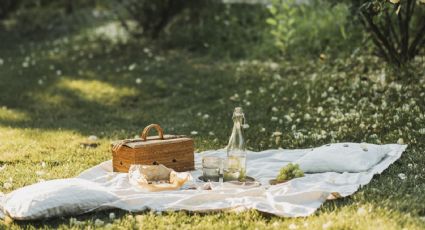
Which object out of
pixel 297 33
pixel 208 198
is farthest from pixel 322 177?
pixel 297 33

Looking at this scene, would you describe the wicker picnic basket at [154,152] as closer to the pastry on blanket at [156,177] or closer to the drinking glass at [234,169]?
the pastry on blanket at [156,177]

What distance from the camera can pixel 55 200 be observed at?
4586 millimetres

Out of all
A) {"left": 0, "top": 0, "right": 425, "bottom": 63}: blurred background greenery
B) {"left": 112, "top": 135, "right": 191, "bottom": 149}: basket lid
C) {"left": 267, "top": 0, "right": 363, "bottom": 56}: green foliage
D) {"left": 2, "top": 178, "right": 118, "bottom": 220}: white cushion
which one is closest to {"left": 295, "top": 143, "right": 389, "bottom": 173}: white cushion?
{"left": 112, "top": 135, "right": 191, "bottom": 149}: basket lid

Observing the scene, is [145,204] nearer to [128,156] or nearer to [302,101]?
[128,156]

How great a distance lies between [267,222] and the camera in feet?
14.7

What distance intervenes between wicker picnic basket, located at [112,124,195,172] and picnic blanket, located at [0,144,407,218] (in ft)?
0.53

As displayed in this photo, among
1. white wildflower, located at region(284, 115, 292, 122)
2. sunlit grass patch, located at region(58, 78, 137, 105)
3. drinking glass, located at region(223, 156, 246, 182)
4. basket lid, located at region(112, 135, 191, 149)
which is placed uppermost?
sunlit grass patch, located at region(58, 78, 137, 105)

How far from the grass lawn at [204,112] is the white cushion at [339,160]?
19 centimetres

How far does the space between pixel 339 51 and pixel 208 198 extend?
606cm

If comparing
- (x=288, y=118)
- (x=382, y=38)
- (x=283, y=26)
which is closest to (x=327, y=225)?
(x=288, y=118)

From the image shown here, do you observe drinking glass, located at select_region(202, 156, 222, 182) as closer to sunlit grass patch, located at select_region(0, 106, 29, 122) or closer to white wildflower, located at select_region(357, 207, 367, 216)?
white wildflower, located at select_region(357, 207, 367, 216)

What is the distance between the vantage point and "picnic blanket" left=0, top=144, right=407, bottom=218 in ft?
15.4

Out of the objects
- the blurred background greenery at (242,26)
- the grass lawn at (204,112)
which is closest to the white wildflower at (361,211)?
the grass lawn at (204,112)

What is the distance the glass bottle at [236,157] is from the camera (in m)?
5.39
